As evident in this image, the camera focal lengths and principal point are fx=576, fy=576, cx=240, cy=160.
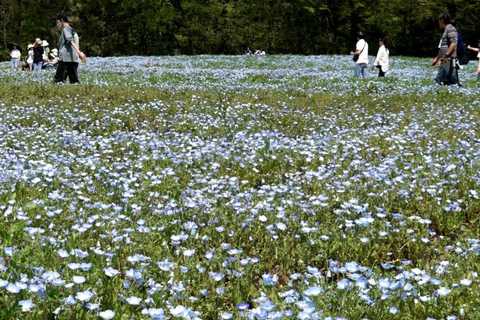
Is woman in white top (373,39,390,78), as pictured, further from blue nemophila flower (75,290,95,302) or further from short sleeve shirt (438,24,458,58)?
blue nemophila flower (75,290,95,302)

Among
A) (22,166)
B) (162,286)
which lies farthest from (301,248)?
(22,166)

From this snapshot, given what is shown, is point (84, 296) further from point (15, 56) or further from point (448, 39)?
point (15, 56)

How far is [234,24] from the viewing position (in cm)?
4422

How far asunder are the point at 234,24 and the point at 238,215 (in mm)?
40760

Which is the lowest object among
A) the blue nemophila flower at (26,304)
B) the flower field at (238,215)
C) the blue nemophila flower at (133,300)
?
the flower field at (238,215)

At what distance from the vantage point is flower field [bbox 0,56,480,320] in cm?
323

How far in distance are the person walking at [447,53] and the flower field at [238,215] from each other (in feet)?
14.0

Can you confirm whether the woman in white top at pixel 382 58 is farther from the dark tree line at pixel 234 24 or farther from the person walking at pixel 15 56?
the dark tree line at pixel 234 24

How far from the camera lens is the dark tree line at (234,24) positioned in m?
43.7

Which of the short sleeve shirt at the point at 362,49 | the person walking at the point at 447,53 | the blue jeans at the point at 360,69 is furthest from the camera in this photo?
the blue jeans at the point at 360,69

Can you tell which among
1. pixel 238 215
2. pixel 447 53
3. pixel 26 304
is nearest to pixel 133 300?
pixel 26 304

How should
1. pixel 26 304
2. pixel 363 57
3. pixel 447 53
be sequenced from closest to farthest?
pixel 26 304, pixel 447 53, pixel 363 57

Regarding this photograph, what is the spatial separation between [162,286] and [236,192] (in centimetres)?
238

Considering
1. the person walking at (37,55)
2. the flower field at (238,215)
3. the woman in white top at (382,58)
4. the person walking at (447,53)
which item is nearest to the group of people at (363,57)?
the woman in white top at (382,58)
